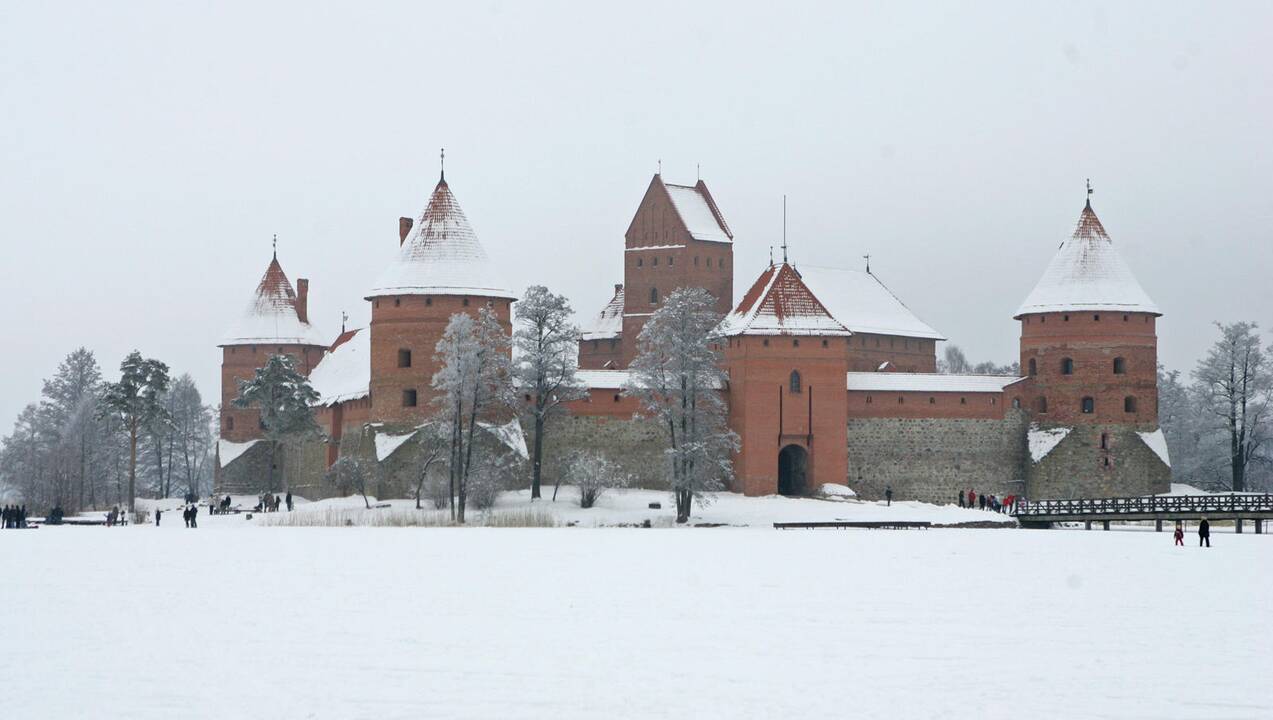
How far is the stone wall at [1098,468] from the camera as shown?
2012 inches

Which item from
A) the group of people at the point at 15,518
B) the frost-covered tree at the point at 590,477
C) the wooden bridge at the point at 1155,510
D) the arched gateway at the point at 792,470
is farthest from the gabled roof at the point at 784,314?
the group of people at the point at 15,518

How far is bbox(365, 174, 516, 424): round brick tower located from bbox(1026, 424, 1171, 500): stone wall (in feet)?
56.6

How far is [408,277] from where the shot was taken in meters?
49.3

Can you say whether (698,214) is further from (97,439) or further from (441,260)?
(97,439)

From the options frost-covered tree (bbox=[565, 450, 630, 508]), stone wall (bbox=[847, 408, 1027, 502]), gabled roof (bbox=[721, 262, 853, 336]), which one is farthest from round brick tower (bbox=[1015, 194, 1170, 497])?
frost-covered tree (bbox=[565, 450, 630, 508])

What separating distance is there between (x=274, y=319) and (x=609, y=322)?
13342 mm

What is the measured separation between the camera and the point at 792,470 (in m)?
50.6

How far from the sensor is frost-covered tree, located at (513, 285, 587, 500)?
47.9 metres

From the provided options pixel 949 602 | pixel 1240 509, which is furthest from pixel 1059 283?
pixel 949 602

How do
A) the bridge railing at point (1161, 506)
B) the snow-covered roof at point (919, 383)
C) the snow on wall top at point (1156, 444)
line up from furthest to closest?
the snow on wall top at point (1156, 444), the snow-covered roof at point (919, 383), the bridge railing at point (1161, 506)

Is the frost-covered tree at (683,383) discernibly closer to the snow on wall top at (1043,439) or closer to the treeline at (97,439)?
the snow on wall top at (1043,439)

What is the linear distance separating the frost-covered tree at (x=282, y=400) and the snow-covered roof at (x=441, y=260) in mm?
4757

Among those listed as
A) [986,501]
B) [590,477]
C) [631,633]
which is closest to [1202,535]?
[986,501]

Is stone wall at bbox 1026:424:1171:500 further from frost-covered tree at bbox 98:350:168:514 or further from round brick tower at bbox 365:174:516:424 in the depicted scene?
frost-covered tree at bbox 98:350:168:514
